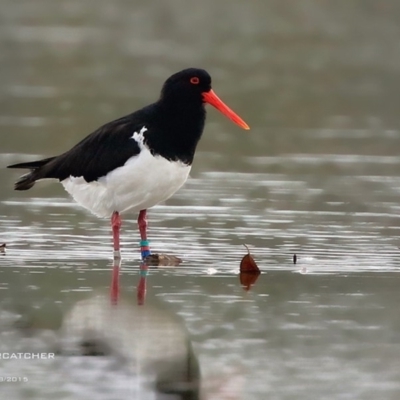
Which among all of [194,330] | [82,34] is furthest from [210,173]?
[82,34]

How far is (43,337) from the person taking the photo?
785 centimetres

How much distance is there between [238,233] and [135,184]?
1.64m

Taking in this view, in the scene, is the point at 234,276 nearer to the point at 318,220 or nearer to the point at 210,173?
the point at 318,220

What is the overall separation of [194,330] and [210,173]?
6.40m

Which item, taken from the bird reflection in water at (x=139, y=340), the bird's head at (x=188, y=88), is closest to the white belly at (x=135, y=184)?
the bird's head at (x=188, y=88)

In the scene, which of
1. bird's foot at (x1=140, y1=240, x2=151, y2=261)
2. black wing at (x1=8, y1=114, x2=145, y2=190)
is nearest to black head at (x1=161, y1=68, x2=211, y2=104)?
black wing at (x1=8, y1=114, x2=145, y2=190)

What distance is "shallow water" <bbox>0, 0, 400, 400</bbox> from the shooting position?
7277mm

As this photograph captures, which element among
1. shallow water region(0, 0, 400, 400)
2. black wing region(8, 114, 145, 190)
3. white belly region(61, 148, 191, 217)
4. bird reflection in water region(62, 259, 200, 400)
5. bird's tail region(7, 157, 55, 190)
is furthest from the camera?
bird's tail region(7, 157, 55, 190)

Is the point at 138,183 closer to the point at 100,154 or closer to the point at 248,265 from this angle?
the point at 100,154

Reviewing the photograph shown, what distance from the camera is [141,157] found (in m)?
9.91

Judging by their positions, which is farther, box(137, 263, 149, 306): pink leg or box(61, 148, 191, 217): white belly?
box(61, 148, 191, 217): white belly

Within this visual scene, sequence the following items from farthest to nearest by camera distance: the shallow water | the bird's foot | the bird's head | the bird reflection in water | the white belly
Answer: the bird's head → the bird's foot → the white belly → the shallow water → the bird reflection in water

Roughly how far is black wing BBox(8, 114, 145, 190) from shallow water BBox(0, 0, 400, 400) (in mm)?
607

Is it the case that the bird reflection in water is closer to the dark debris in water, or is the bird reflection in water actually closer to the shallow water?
the shallow water
